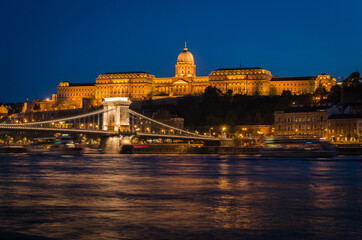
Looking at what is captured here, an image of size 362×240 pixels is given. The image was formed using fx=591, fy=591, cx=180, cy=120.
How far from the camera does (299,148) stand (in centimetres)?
4816

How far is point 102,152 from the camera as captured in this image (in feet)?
203

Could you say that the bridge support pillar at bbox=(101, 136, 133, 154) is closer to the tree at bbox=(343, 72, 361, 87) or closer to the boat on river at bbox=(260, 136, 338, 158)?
the boat on river at bbox=(260, 136, 338, 158)

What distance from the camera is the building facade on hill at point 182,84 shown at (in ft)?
440

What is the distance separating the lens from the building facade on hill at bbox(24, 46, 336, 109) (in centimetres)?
13425

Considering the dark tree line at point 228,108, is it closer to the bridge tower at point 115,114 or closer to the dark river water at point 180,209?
the bridge tower at point 115,114

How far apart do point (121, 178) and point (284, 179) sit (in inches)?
261

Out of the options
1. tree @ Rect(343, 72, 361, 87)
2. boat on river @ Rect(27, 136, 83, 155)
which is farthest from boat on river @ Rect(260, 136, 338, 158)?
tree @ Rect(343, 72, 361, 87)

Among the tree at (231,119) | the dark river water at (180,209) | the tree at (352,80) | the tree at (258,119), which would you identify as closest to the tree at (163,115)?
the tree at (231,119)

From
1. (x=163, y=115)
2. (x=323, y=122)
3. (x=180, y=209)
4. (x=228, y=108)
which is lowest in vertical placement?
(x=180, y=209)

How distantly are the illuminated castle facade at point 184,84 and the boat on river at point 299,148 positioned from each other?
76498mm

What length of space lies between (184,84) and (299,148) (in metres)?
93.1

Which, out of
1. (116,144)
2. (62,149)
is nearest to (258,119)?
(116,144)

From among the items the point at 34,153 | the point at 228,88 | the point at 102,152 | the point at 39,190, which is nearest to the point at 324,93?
the point at 228,88

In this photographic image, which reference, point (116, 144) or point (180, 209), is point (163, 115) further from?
point (180, 209)
